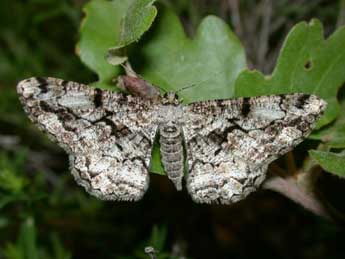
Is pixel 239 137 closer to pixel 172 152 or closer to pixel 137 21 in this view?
pixel 172 152

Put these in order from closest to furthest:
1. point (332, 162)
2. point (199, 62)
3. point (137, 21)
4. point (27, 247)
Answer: point (332, 162), point (137, 21), point (199, 62), point (27, 247)

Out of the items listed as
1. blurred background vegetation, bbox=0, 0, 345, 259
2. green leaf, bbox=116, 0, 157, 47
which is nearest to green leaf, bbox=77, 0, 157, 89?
green leaf, bbox=116, 0, 157, 47

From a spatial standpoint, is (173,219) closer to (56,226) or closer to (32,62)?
(56,226)

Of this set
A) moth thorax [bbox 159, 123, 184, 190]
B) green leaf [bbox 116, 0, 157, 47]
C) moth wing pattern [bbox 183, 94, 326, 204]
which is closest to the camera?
green leaf [bbox 116, 0, 157, 47]

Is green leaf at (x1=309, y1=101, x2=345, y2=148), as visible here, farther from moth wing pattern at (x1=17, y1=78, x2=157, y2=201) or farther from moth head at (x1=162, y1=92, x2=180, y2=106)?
moth wing pattern at (x1=17, y1=78, x2=157, y2=201)

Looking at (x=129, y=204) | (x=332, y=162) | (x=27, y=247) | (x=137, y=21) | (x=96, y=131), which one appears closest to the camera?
(x=332, y=162)

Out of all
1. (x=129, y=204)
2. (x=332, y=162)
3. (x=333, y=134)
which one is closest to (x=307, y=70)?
(x=333, y=134)

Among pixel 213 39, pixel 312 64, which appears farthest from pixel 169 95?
pixel 312 64
